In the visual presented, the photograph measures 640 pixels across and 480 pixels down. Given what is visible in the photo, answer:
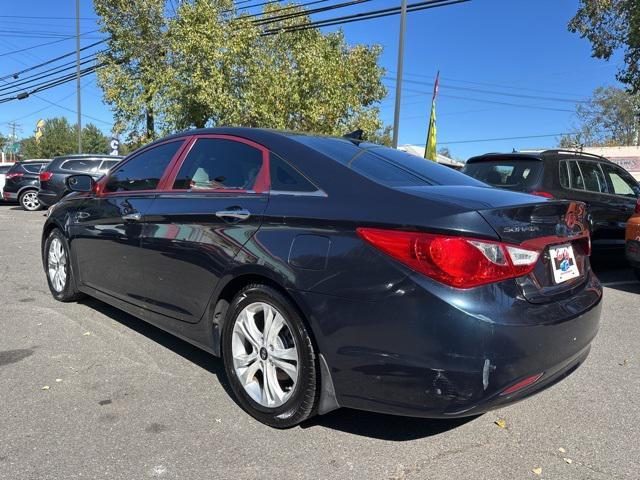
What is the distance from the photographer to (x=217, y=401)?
3213 mm

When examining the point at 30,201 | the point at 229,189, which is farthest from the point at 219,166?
the point at 30,201

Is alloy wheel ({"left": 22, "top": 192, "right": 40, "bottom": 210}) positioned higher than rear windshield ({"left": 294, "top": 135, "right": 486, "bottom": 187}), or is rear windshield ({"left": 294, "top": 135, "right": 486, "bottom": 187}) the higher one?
rear windshield ({"left": 294, "top": 135, "right": 486, "bottom": 187})

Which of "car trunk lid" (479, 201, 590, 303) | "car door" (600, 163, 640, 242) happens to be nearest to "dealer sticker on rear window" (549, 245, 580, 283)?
"car trunk lid" (479, 201, 590, 303)

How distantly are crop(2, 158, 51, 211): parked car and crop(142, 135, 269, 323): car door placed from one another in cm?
1615

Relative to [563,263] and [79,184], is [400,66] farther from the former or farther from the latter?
[563,263]

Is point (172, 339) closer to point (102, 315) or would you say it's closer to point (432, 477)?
point (102, 315)

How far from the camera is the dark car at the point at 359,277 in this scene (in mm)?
2270

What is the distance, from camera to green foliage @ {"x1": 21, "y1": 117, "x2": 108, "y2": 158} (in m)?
81.4

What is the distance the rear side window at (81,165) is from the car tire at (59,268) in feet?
35.5

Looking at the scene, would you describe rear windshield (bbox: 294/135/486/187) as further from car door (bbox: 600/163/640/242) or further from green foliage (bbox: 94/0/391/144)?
green foliage (bbox: 94/0/391/144)

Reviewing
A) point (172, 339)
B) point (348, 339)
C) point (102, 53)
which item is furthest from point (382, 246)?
point (102, 53)

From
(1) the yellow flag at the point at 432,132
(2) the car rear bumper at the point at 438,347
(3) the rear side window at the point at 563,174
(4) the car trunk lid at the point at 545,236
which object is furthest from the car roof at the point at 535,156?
(1) the yellow flag at the point at 432,132

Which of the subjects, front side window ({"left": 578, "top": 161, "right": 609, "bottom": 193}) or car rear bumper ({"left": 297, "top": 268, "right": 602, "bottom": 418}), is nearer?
car rear bumper ({"left": 297, "top": 268, "right": 602, "bottom": 418})

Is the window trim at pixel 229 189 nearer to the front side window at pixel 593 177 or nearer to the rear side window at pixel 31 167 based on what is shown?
the front side window at pixel 593 177
